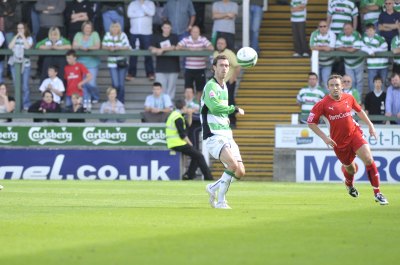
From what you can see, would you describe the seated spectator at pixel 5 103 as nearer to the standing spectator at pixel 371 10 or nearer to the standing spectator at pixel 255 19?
the standing spectator at pixel 255 19

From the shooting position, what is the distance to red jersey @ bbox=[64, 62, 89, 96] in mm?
30328

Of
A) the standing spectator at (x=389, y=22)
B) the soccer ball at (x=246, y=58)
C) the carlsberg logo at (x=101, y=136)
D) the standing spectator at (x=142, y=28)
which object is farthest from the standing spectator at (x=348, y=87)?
the soccer ball at (x=246, y=58)

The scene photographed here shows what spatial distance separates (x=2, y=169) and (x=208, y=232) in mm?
16967

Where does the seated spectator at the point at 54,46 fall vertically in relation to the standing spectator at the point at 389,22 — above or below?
below

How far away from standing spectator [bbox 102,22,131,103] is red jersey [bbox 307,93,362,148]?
12.1 meters

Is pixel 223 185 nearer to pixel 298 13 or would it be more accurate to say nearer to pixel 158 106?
pixel 158 106

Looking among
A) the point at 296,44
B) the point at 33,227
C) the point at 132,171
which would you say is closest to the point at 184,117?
the point at 132,171

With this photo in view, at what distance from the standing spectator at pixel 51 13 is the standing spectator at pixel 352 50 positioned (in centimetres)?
741

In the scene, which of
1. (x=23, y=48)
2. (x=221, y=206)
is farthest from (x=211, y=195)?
(x=23, y=48)

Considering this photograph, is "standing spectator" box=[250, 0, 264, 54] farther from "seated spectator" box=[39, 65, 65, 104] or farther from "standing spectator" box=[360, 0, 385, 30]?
"seated spectator" box=[39, 65, 65, 104]

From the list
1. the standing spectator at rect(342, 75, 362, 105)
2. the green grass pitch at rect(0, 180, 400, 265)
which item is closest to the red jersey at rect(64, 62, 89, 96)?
the standing spectator at rect(342, 75, 362, 105)

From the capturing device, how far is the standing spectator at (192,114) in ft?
96.5

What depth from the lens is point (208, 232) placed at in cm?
1307

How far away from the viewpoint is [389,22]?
Result: 29969 mm
